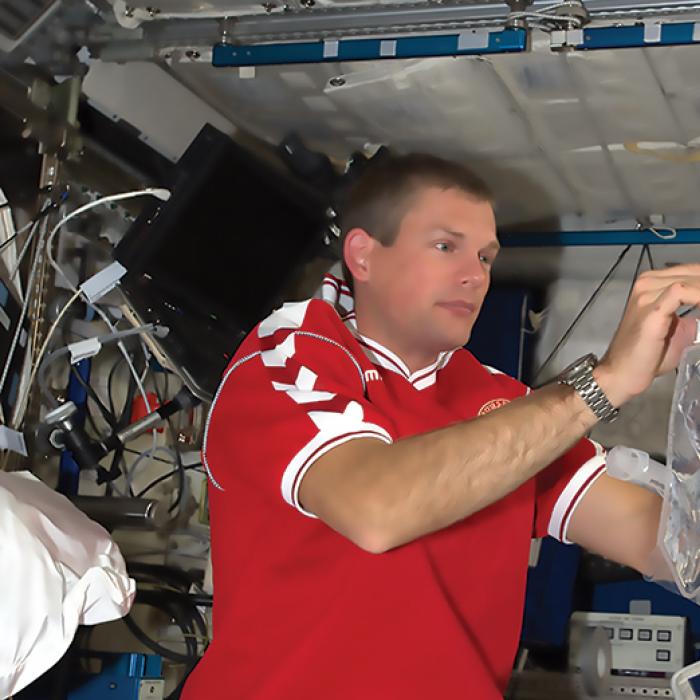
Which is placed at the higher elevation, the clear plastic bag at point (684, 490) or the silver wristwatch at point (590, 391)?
the silver wristwatch at point (590, 391)

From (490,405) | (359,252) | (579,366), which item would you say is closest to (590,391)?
(579,366)

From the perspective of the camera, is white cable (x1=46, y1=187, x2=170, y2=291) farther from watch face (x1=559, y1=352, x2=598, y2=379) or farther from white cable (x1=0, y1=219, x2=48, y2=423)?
watch face (x1=559, y1=352, x2=598, y2=379)

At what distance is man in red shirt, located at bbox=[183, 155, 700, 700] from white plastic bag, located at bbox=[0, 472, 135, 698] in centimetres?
22

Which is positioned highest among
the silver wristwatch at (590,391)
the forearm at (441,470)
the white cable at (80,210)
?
the white cable at (80,210)

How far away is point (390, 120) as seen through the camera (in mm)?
2705

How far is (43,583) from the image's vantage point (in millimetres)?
1565

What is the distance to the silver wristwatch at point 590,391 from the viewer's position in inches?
50.3

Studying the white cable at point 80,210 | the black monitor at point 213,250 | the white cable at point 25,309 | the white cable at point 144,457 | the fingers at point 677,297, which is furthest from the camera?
the white cable at point 144,457

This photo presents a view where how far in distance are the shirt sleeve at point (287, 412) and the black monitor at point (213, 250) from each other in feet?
3.36

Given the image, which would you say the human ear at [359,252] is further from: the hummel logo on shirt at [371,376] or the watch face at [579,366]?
the watch face at [579,366]

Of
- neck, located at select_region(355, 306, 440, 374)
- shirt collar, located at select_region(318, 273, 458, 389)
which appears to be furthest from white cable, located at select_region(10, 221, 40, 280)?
neck, located at select_region(355, 306, 440, 374)

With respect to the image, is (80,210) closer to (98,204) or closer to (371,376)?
(98,204)

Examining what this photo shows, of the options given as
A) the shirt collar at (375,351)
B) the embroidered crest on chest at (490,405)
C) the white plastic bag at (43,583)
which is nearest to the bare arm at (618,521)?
the embroidered crest on chest at (490,405)

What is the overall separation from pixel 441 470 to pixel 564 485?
52 cm
